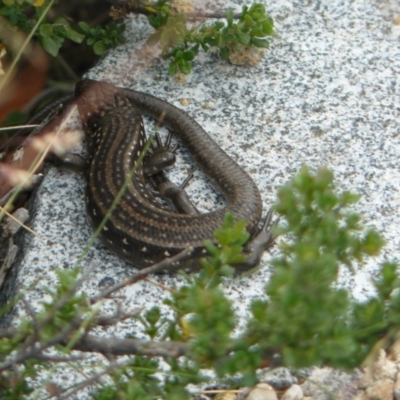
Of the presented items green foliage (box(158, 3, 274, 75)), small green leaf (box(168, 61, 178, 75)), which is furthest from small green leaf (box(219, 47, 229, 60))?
small green leaf (box(168, 61, 178, 75))

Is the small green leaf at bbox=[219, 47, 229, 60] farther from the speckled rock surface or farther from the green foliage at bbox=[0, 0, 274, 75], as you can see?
the speckled rock surface

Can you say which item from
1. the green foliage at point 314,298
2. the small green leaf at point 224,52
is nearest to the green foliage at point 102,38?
the small green leaf at point 224,52

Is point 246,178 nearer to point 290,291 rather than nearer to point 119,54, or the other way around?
point 119,54

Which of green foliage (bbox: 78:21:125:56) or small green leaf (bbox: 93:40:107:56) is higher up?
green foliage (bbox: 78:21:125:56)

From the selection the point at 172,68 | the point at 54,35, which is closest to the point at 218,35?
the point at 172,68

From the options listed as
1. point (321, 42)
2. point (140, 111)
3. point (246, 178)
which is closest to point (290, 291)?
point (246, 178)

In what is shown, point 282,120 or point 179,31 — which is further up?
point 179,31

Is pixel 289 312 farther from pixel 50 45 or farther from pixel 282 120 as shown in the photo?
pixel 50 45
